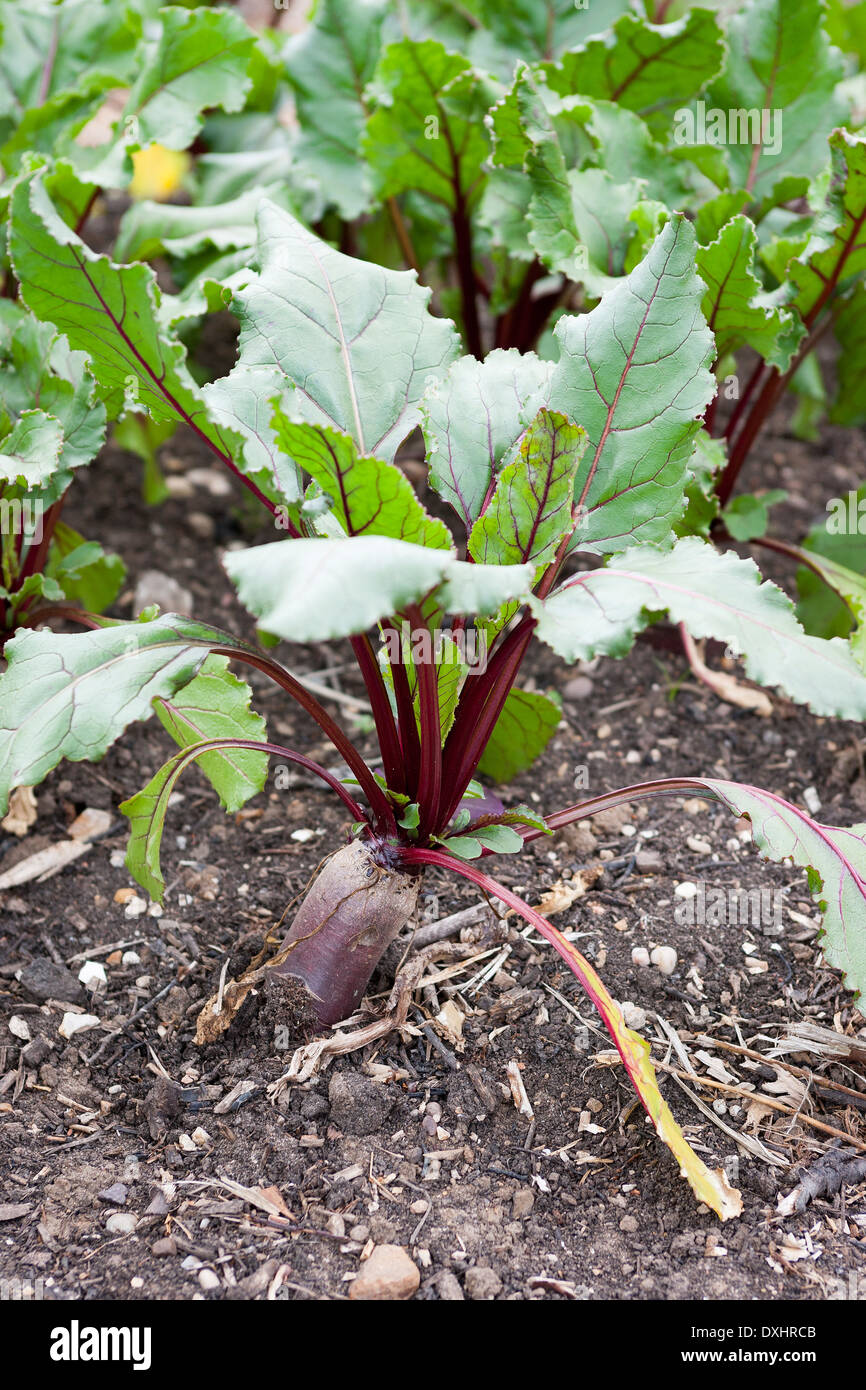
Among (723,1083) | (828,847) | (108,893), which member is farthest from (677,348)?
(108,893)

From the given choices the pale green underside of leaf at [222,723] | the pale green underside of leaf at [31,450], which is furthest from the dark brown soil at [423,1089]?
the pale green underside of leaf at [31,450]

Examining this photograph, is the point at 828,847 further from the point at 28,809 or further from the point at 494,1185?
the point at 28,809

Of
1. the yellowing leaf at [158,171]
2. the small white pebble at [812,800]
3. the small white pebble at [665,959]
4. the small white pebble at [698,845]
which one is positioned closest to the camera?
the small white pebble at [665,959]

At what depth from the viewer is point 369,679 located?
1.75m

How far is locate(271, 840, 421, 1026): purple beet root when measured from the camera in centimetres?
178

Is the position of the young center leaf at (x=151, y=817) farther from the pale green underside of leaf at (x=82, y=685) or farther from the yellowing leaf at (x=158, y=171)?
the yellowing leaf at (x=158, y=171)

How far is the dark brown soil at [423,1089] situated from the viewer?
1.54m

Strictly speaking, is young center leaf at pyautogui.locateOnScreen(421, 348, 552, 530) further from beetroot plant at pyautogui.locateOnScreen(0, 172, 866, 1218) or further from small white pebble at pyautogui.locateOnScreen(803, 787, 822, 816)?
small white pebble at pyautogui.locateOnScreen(803, 787, 822, 816)

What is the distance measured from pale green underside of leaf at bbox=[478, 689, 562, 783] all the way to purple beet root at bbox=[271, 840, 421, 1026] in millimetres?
421

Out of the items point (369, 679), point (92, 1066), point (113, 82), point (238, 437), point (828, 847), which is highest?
point (113, 82)

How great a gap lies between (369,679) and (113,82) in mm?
2008

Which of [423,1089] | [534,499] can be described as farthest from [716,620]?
[423,1089]

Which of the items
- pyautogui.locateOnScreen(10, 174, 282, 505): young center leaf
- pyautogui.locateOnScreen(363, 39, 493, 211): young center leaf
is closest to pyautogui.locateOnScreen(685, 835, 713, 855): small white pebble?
pyautogui.locateOnScreen(10, 174, 282, 505): young center leaf

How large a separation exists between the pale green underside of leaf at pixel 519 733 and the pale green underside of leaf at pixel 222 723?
45 cm
